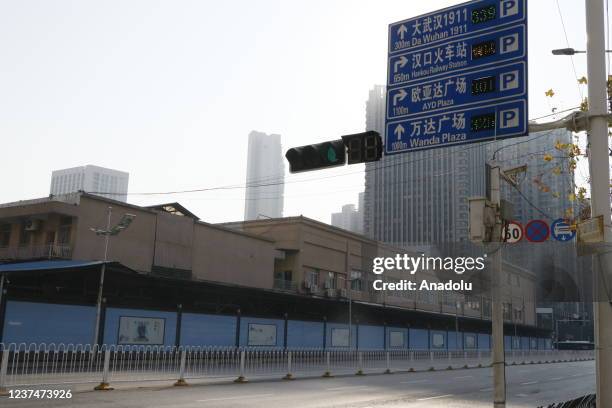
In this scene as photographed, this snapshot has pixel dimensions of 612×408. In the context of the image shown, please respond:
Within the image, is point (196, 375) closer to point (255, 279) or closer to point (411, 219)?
point (255, 279)

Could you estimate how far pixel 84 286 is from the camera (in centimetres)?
3034

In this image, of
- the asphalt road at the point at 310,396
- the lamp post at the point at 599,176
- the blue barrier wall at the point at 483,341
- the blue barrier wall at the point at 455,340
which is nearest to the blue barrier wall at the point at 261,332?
the asphalt road at the point at 310,396

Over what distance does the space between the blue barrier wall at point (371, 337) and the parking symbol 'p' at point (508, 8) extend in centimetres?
4172

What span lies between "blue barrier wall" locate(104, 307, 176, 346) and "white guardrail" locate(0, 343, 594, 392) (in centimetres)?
80

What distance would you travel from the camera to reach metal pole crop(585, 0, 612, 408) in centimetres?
816

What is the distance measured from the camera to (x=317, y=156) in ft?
41.5

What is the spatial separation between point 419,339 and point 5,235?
1523 inches

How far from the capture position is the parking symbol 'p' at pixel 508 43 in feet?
34.2

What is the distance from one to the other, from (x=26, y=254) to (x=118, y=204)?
21.5 ft

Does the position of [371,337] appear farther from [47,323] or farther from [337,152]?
[337,152]

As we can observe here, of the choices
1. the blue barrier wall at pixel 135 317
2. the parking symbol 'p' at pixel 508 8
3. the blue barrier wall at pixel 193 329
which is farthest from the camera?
the blue barrier wall at pixel 135 317

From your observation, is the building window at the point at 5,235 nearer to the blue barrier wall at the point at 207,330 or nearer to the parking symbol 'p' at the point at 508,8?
the blue barrier wall at the point at 207,330

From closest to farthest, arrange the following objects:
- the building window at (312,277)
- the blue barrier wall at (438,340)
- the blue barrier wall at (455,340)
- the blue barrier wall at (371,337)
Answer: the blue barrier wall at (371,337)
the building window at (312,277)
the blue barrier wall at (438,340)
the blue barrier wall at (455,340)

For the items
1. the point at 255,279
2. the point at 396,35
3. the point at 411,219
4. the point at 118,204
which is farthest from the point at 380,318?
the point at 411,219
